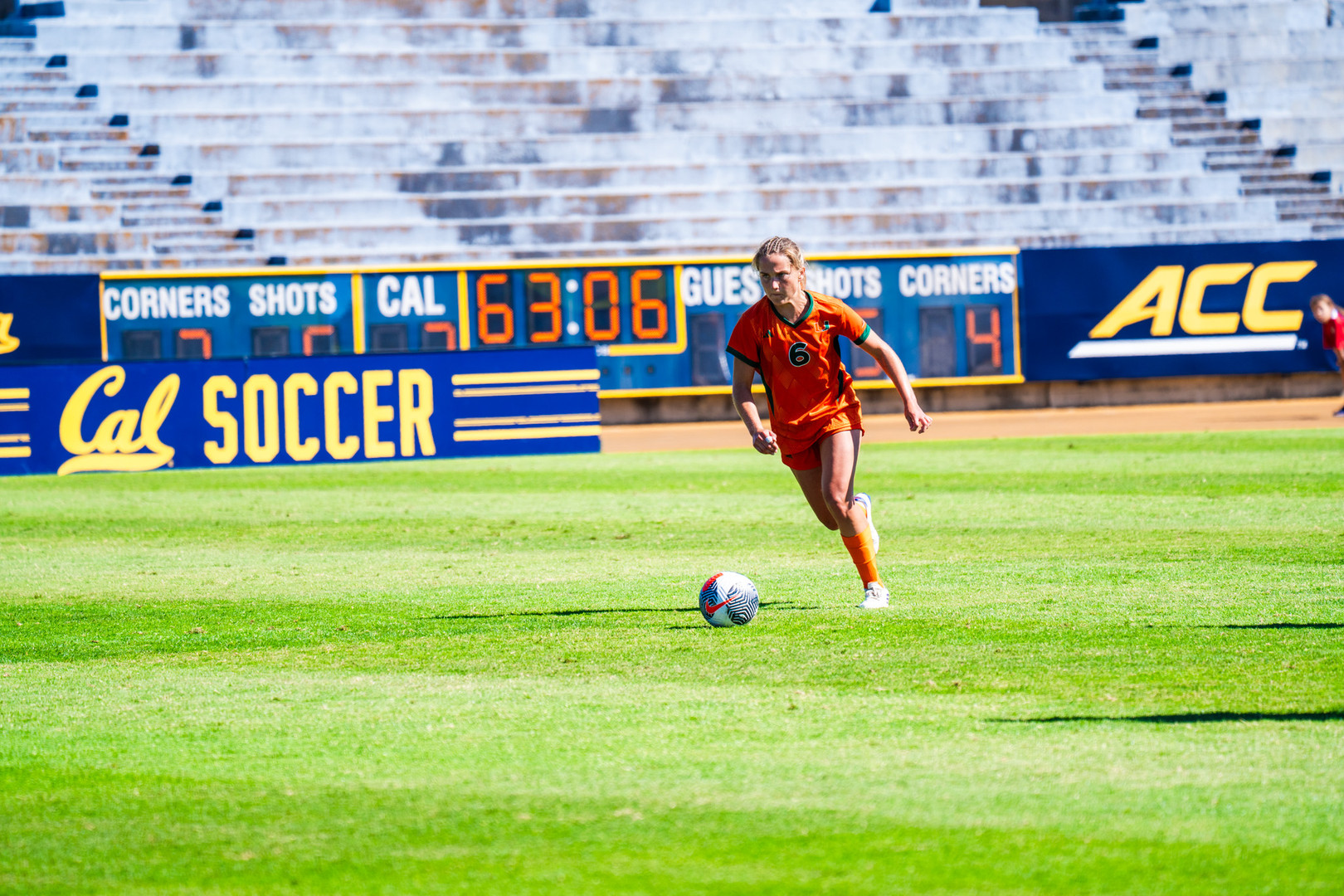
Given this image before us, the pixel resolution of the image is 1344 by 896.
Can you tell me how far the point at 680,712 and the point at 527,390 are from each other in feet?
49.0

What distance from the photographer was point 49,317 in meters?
25.1

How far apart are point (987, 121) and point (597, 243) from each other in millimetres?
9095

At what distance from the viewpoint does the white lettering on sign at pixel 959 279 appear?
27016 mm

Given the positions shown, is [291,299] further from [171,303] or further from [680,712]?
[680,712]

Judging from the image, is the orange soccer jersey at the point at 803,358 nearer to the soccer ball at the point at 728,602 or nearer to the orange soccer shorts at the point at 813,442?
the orange soccer shorts at the point at 813,442

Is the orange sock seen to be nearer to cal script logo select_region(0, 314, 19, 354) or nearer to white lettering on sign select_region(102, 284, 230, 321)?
white lettering on sign select_region(102, 284, 230, 321)

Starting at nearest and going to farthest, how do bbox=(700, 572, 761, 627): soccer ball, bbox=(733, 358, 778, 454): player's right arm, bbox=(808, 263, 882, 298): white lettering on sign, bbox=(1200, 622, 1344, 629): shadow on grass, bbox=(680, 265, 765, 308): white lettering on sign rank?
1. bbox=(1200, 622, 1344, 629): shadow on grass
2. bbox=(700, 572, 761, 627): soccer ball
3. bbox=(733, 358, 778, 454): player's right arm
4. bbox=(680, 265, 765, 308): white lettering on sign
5. bbox=(808, 263, 882, 298): white lettering on sign

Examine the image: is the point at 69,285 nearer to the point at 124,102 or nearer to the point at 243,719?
the point at 124,102

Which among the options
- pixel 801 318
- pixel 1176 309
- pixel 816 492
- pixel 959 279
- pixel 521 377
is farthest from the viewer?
pixel 1176 309

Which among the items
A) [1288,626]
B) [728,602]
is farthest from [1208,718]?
[728,602]

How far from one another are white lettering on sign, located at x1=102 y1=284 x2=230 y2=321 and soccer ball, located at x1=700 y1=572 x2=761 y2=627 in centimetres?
1931

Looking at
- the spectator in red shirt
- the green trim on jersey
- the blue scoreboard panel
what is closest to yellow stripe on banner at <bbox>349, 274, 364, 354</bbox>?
the blue scoreboard panel

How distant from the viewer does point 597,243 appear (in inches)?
1174

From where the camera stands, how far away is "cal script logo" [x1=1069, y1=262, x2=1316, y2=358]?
27516 mm
